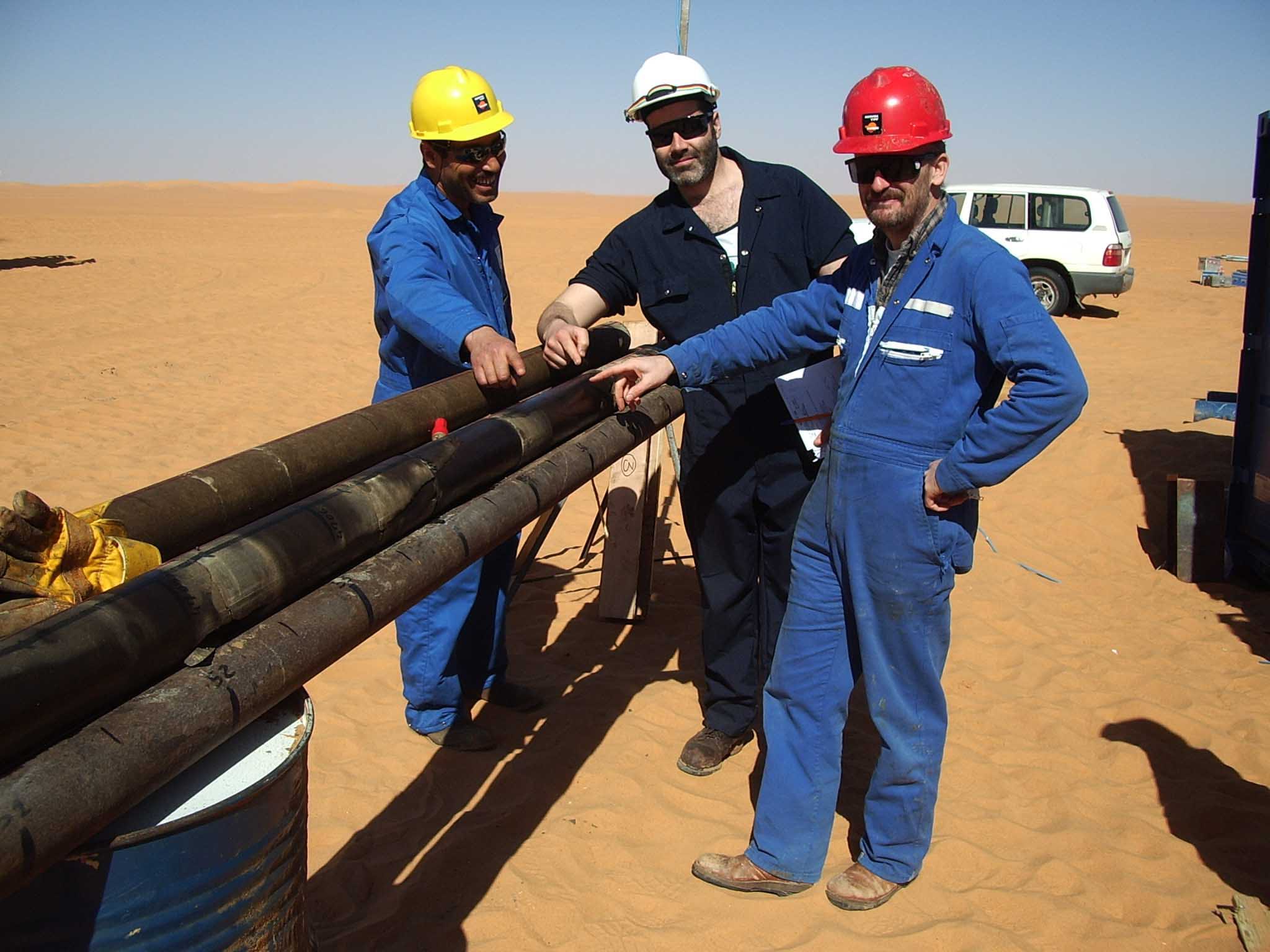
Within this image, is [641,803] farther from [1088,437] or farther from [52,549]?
[1088,437]

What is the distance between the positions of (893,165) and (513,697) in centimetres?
268

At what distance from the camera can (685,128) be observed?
352cm

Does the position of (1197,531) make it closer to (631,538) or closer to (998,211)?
(631,538)

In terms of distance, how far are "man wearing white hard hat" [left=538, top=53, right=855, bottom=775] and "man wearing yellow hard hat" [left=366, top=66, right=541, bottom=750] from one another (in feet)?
1.21

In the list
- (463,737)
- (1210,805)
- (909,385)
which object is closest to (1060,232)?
(1210,805)

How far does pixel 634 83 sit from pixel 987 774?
9.36ft

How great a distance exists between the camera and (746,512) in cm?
376

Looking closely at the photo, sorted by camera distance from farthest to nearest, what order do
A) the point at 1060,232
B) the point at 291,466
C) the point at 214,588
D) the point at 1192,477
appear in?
the point at 1060,232 < the point at 1192,477 < the point at 291,466 < the point at 214,588

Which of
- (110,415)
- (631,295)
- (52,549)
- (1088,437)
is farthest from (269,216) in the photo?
(52,549)

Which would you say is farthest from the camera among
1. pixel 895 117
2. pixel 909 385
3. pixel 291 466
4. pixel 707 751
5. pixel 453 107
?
pixel 707 751

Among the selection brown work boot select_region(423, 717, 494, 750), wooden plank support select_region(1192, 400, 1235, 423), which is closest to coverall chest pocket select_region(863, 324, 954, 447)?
brown work boot select_region(423, 717, 494, 750)

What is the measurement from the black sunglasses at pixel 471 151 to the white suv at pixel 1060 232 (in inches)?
469

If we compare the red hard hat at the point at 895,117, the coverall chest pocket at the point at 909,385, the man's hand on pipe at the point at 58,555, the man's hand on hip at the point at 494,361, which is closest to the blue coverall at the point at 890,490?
the coverall chest pocket at the point at 909,385

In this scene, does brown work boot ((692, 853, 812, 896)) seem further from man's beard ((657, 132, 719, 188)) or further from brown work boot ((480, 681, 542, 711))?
man's beard ((657, 132, 719, 188))
